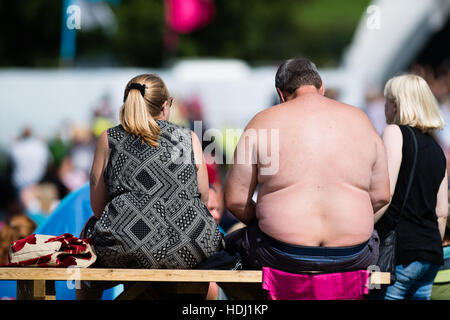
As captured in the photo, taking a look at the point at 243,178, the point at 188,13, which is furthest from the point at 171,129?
the point at 188,13

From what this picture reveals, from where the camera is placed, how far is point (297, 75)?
3412 mm

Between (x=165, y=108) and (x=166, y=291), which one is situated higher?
(x=165, y=108)

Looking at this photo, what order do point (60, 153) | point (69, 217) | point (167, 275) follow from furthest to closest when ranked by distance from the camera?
point (60, 153) → point (69, 217) → point (167, 275)

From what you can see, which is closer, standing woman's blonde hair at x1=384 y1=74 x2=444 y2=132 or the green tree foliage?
standing woman's blonde hair at x1=384 y1=74 x2=444 y2=132

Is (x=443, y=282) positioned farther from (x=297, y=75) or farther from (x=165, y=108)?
(x=165, y=108)

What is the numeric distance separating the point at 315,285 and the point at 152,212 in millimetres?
866

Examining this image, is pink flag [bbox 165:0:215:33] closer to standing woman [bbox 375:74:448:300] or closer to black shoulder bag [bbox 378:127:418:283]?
standing woman [bbox 375:74:448:300]

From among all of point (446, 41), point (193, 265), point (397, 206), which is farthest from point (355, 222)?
point (446, 41)

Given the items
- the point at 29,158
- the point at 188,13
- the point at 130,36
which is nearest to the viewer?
the point at 29,158

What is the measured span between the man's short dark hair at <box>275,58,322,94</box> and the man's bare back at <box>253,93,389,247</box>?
0.21 metres

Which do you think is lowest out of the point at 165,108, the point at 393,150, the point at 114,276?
the point at 114,276

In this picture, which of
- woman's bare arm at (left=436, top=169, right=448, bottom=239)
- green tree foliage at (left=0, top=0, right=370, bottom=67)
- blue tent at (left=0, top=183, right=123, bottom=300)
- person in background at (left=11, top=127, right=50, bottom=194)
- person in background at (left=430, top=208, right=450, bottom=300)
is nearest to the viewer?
woman's bare arm at (left=436, top=169, right=448, bottom=239)

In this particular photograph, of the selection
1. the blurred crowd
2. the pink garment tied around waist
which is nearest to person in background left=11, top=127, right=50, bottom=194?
the blurred crowd

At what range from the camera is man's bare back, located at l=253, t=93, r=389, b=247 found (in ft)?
10.4
